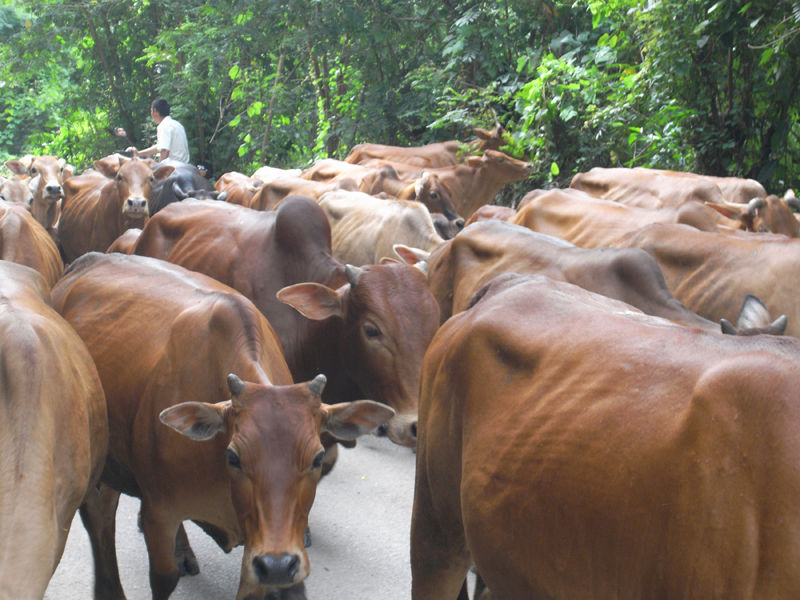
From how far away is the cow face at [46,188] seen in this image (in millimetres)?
12859

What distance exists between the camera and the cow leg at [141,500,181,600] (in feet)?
14.3

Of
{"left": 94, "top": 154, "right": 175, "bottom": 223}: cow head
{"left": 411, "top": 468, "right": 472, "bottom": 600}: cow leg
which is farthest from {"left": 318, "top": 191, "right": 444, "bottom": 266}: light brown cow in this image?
{"left": 411, "top": 468, "right": 472, "bottom": 600}: cow leg

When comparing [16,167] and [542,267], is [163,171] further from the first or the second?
[542,267]

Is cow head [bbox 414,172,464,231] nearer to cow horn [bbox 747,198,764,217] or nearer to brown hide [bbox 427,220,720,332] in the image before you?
cow horn [bbox 747,198,764,217]

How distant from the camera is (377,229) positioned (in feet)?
29.5

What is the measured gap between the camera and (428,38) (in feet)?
A: 53.9

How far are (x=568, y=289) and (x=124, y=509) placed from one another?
4101 millimetres

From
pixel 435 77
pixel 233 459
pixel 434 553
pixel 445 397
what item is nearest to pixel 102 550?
pixel 233 459

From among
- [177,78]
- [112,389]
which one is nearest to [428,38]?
[177,78]

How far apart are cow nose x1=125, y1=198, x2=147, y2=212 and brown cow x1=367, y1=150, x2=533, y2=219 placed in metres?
3.38

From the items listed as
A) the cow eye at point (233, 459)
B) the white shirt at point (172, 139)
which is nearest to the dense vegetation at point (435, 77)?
the white shirt at point (172, 139)

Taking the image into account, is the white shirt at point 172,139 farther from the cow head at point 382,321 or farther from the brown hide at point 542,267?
the cow head at point 382,321

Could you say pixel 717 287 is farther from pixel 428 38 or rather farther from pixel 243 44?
pixel 243 44

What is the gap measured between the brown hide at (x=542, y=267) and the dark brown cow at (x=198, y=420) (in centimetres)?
122
